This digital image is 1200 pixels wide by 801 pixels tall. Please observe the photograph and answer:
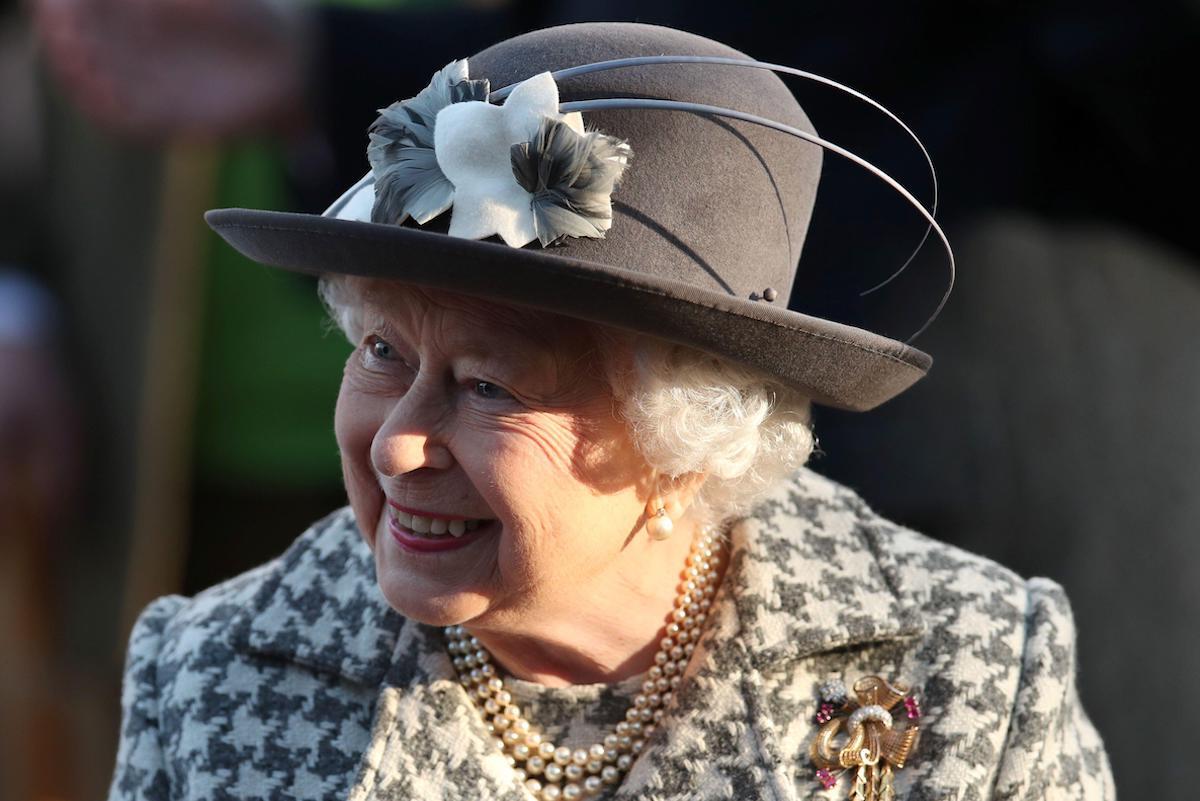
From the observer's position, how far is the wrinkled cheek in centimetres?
195

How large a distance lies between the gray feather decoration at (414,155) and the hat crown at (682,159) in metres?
0.06

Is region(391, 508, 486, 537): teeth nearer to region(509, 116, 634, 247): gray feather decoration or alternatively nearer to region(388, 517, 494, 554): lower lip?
region(388, 517, 494, 554): lower lip

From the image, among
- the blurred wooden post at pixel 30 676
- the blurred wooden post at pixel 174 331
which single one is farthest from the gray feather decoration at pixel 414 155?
the blurred wooden post at pixel 30 676

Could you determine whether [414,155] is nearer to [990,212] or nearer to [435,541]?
[435,541]

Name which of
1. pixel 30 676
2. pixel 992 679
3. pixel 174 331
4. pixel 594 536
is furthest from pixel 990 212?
pixel 30 676

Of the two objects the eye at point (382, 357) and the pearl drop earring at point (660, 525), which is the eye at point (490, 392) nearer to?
the eye at point (382, 357)

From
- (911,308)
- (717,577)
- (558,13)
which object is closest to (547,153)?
(717,577)

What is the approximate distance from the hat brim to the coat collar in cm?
37

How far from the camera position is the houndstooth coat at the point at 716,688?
6.67ft

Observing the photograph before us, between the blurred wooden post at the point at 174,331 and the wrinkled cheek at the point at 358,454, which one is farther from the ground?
Answer: the wrinkled cheek at the point at 358,454

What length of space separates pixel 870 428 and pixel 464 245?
1539mm

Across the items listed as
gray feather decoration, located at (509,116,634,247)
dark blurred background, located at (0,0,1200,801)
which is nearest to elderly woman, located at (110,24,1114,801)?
gray feather decoration, located at (509,116,634,247)

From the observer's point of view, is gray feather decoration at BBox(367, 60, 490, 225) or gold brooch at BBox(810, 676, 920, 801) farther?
gold brooch at BBox(810, 676, 920, 801)

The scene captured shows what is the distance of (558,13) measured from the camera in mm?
3320
